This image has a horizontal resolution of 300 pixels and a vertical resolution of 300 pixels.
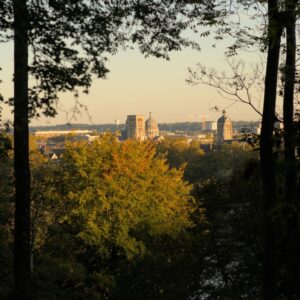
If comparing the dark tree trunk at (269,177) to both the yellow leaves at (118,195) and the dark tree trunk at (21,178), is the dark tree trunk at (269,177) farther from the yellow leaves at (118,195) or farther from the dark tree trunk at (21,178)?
the yellow leaves at (118,195)

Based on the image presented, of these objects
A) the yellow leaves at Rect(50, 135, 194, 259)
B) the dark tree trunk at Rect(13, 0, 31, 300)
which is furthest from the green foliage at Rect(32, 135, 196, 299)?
the dark tree trunk at Rect(13, 0, 31, 300)

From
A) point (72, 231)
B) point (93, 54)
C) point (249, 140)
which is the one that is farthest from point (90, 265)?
point (93, 54)

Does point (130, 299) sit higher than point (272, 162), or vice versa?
point (272, 162)

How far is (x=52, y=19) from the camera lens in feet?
28.5

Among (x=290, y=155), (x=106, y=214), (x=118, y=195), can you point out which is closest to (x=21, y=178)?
(x=290, y=155)

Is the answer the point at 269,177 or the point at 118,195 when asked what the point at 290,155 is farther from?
the point at 118,195

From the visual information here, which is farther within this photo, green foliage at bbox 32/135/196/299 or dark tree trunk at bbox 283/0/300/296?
green foliage at bbox 32/135/196/299

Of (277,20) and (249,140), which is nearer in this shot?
(277,20)

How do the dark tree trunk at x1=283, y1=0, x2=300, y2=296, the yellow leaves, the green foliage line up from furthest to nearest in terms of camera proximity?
the yellow leaves, the green foliage, the dark tree trunk at x1=283, y1=0, x2=300, y2=296

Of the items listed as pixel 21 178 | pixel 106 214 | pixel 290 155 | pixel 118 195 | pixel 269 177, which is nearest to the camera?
pixel 21 178

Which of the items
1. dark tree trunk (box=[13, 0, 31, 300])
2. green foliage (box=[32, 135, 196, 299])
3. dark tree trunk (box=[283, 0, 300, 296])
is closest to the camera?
dark tree trunk (box=[13, 0, 31, 300])

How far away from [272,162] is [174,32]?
10.3ft

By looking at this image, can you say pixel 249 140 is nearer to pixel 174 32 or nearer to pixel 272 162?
pixel 272 162

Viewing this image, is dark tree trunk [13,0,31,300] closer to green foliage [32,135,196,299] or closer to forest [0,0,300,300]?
forest [0,0,300,300]
